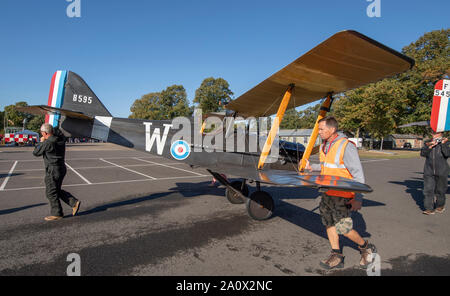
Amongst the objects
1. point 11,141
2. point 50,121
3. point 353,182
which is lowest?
point 11,141

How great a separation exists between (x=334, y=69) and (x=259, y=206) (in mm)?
2875

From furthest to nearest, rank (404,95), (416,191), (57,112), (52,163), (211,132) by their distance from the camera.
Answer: (404,95), (416,191), (211,132), (57,112), (52,163)

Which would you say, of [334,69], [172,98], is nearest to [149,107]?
[172,98]

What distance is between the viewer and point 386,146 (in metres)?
51.9

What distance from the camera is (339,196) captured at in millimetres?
2676

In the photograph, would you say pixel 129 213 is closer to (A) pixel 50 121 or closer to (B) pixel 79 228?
(B) pixel 79 228

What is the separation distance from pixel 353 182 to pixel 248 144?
3103 millimetres

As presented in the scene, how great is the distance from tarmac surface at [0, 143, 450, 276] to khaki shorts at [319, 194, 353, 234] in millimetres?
590

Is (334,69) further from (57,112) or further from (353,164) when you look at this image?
(57,112)

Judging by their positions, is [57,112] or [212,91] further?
[212,91]

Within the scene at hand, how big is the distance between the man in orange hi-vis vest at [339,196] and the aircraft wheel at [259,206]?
1800mm

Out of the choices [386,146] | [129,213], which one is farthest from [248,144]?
[386,146]

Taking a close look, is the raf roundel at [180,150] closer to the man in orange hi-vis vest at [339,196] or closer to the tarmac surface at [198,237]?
the tarmac surface at [198,237]
